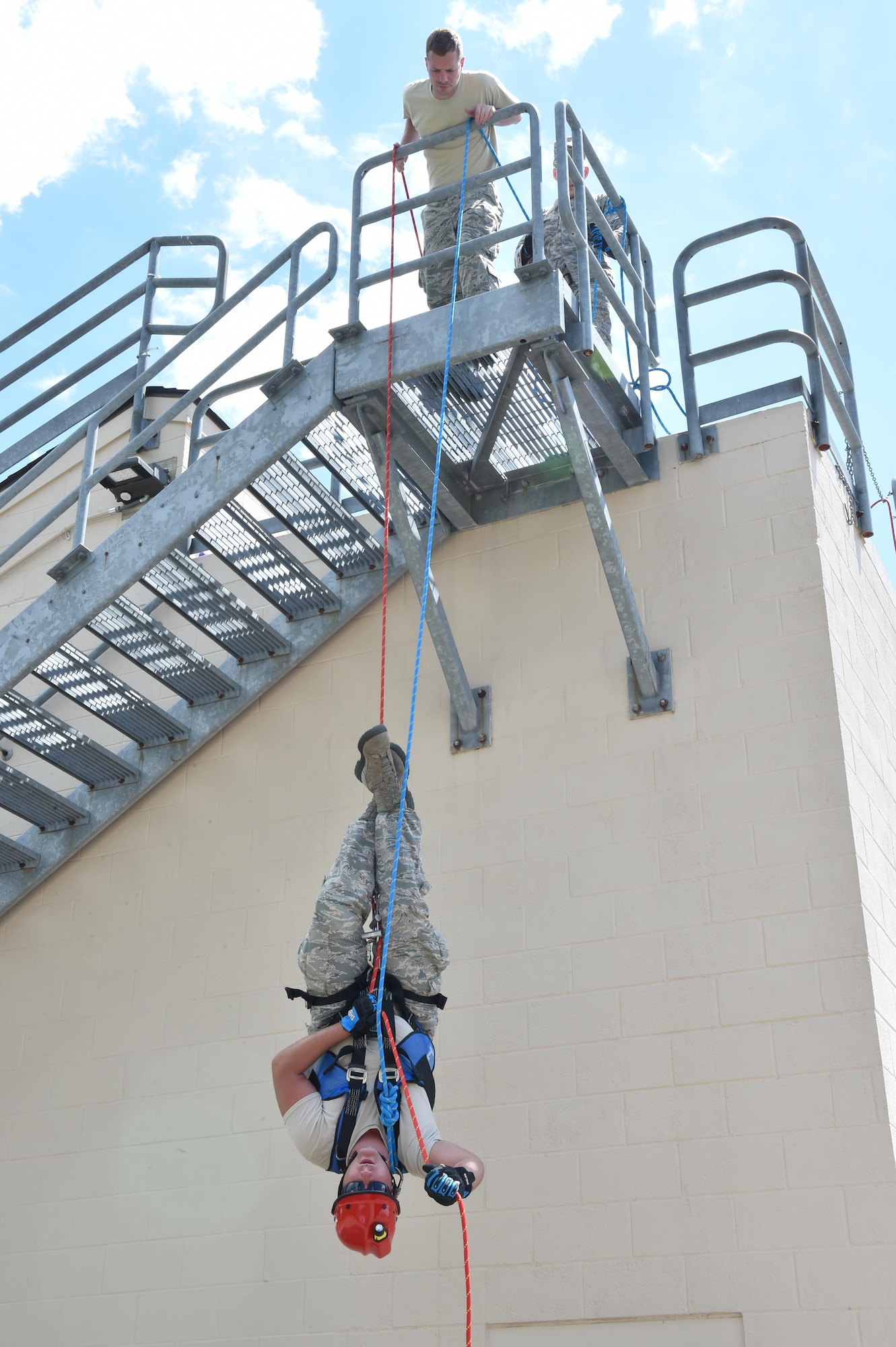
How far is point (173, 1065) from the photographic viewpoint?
268 inches

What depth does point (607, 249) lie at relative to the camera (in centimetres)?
759

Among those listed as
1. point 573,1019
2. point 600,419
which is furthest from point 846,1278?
point 600,419

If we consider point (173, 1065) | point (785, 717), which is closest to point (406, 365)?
point (785, 717)

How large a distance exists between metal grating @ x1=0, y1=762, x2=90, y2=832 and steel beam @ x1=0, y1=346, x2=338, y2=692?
1.02 meters

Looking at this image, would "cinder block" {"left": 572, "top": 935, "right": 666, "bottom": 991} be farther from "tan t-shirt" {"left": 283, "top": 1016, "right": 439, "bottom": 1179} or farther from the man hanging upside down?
"tan t-shirt" {"left": 283, "top": 1016, "right": 439, "bottom": 1179}

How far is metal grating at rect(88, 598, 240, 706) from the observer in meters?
6.69

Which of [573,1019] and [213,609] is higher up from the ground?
[213,609]

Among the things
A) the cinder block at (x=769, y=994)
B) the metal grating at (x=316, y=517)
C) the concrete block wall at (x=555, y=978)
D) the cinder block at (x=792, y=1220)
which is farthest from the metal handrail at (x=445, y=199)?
the cinder block at (x=792, y=1220)

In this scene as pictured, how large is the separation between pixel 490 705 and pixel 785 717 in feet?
4.84

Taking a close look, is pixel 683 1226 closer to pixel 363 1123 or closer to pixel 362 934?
pixel 363 1123

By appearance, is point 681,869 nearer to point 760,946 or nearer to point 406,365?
point 760,946

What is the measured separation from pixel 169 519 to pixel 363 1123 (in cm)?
292

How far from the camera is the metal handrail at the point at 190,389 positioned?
6180 mm

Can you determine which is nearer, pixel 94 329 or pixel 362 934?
pixel 362 934
